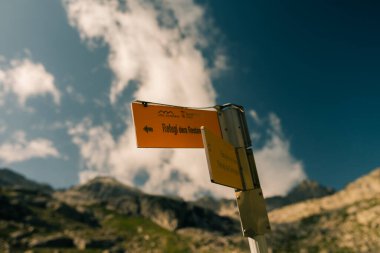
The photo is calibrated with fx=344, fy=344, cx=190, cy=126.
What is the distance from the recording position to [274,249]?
Result: 176875mm

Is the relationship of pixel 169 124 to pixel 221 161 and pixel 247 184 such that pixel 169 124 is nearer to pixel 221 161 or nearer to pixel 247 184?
pixel 221 161

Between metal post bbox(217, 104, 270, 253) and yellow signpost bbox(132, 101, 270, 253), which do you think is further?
metal post bbox(217, 104, 270, 253)

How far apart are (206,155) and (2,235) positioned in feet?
600

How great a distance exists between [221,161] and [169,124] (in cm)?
134

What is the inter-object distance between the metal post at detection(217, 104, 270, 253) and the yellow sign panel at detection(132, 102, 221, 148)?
32 centimetres

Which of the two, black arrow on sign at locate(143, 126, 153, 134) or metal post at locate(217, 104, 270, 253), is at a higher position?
black arrow on sign at locate(143, 126, 153, 134)

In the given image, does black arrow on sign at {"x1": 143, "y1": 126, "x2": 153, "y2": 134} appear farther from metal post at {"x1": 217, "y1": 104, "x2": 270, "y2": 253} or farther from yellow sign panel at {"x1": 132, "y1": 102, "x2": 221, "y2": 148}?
metal post at {"x1": 217, "y1": 104, "x2": 270, "y2": 253}

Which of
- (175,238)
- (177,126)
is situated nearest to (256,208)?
(177,126)

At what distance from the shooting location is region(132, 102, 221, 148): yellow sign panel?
5.13 meters

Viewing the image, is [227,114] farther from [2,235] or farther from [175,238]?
[175,238]

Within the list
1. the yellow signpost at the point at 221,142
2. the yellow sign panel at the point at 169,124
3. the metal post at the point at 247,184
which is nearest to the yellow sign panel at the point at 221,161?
the yellow signpost at the point at 221,142

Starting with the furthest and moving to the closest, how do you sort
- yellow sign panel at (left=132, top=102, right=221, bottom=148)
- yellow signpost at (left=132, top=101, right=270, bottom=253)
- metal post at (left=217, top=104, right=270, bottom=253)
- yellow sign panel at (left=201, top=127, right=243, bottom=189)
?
yellow sign panel at (left=132, top=102, right=221, bottom=148), metal post at (left=217, top=104, right=270, bottom=253), yellow signpost at (left=132, top=101, right=270, bottom=253), yellow sign panel at (left=201, top=127, right=243, bottom=189)

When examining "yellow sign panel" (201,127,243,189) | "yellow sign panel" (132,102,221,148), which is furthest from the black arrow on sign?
"yellow sign panel" (201,127,243,189)

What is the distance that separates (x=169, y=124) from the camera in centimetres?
545
